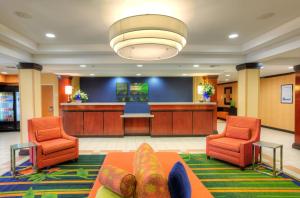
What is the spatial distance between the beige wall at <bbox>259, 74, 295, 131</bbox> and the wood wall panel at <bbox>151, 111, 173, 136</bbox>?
5.05m

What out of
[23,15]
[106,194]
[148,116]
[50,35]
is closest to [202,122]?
[148,116]

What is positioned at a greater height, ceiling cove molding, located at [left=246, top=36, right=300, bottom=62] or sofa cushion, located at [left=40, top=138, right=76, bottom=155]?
ceiling cove molding, located at [left=246, top=36, right=300, bottom=62]

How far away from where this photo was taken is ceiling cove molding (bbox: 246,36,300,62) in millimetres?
3434

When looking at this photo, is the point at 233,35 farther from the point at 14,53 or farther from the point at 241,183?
the point at 14,53

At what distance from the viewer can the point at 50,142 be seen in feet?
12.8

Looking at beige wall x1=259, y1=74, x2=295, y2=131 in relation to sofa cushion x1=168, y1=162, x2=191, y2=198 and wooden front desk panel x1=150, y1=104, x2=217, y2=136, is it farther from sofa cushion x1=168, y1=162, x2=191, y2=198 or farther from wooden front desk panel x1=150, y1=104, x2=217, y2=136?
sofa cushion x1=168, y1=162, x2=191, y2=198

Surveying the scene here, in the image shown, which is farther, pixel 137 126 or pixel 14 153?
pixel 137 126

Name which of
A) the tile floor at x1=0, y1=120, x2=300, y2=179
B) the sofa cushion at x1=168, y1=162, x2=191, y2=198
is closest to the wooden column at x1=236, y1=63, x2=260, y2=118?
the tile floor at x1=0, y1=120, x2=300, y2=179

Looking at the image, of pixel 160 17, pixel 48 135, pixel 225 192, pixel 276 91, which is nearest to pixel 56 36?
pixel 48 135

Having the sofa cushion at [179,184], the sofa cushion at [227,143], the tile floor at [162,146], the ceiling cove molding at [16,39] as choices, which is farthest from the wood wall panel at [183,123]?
the sofa cushion at [179,184]

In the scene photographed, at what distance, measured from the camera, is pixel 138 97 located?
31.2ft

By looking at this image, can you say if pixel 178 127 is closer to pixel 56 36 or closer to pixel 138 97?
pixel 138 97

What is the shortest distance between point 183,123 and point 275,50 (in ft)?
12.2

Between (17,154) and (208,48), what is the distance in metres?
5.67
